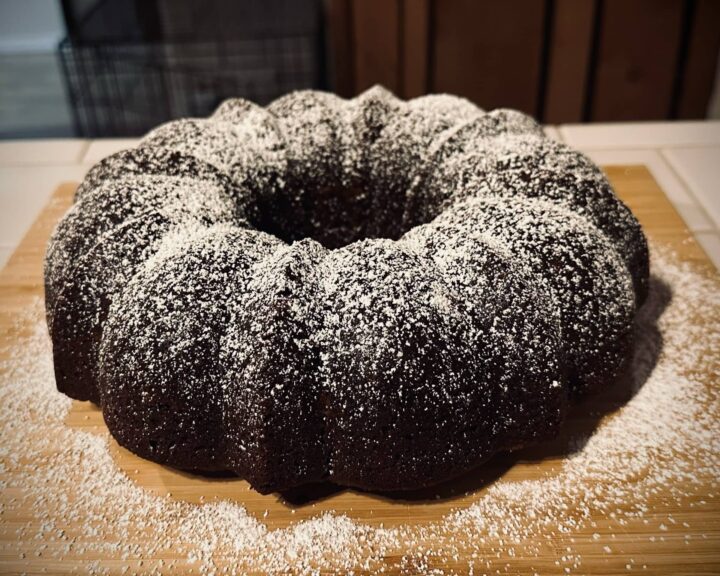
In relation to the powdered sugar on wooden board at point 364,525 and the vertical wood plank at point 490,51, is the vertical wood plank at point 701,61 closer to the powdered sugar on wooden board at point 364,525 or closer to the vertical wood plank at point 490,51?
the vertical wood plank at point 490,51

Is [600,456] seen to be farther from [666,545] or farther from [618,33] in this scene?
[618,33]

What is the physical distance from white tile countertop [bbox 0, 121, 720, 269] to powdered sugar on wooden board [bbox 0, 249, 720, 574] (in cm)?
61

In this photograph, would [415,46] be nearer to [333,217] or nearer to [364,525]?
[333,217]

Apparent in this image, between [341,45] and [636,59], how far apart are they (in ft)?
3.27

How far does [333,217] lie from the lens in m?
1.41

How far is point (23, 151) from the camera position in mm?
2064

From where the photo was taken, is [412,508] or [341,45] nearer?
[412,508]

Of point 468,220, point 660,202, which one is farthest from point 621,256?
point 660,202

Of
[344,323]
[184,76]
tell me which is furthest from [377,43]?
[344,323]

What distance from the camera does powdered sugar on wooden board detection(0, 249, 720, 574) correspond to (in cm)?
96

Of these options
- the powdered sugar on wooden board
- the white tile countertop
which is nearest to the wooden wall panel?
the white tile countertop

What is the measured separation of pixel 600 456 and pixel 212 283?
1.99ft

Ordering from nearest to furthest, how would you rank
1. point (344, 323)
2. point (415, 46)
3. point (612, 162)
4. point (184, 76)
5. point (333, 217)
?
1. point (344, 323)
2. point (333, 217)
3. point (612, 162)
4. point (415, 46)
5. point (184, 76)

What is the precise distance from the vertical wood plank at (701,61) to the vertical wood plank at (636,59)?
5 cm
